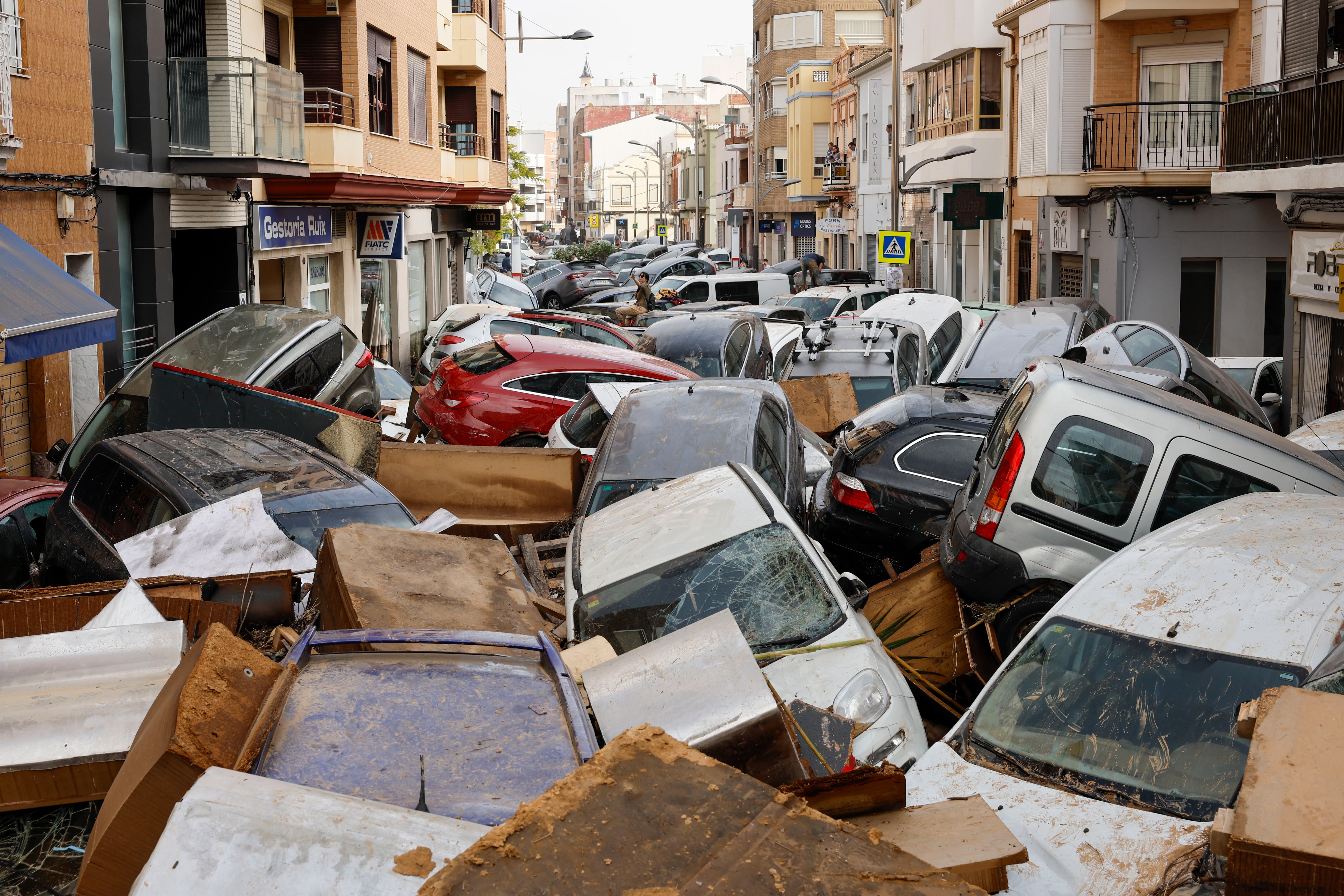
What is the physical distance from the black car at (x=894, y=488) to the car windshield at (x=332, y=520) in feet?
9.58

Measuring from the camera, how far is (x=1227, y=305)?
78.1ft

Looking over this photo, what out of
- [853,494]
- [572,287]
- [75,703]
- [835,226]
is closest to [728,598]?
[75,703]

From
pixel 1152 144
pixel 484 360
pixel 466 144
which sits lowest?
pixel 484 360

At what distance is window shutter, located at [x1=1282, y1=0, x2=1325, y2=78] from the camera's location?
15703mm

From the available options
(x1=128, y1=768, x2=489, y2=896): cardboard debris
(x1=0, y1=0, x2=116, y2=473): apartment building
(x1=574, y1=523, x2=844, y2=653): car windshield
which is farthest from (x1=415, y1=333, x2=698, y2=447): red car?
(x1=128, y1=768, x2=489, y2=896): cardboard debris

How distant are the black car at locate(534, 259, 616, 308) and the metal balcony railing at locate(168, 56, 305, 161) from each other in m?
19.5

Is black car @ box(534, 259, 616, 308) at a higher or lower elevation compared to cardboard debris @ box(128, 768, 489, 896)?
higher

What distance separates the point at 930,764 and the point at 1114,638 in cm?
86

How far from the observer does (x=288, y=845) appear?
2.91 meters

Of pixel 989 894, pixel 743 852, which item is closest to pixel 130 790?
pixel 743 852

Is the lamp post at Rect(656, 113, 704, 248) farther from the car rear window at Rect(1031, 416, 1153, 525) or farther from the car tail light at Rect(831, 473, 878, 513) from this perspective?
the car rear window at Rect(1031, 416, 1153, 525)

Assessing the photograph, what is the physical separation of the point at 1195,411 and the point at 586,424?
5.34 m

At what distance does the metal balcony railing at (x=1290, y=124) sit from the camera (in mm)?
14641

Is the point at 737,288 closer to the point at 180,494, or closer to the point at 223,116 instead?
the point at 223,116
